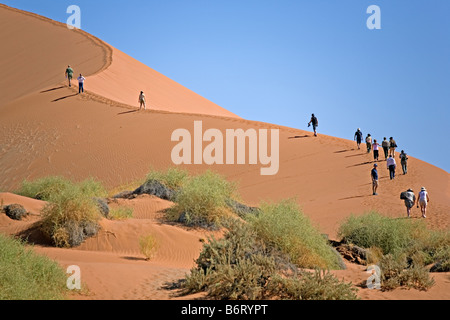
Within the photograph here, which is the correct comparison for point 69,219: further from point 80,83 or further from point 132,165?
point 80,83

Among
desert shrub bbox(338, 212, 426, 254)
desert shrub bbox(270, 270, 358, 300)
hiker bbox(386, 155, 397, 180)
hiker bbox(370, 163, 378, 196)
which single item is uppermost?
hiker bbox(386, 155, 397, 180)

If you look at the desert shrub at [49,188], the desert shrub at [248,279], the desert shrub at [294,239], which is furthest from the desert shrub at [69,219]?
the desert shrub at [49,188]

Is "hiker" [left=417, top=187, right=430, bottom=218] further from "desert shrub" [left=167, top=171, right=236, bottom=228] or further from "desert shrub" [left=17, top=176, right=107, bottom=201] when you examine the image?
"desert shrub" [left=17, top=176, right=107, bottom=201]

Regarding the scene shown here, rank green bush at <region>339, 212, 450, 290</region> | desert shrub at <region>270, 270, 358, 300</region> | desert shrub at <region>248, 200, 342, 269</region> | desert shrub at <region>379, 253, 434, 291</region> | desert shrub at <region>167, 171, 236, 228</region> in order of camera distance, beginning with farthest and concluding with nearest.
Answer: desert shrub at <region>167, 171, 236, 228</region>
desert shrub at <region>248, 200, 342, 269</region>
green bush at <region>339, 212, 450, 290</region>
desert shrub at <region>379, 253, 434, 291</region>
desert shrub at <region>270, 270, 358, 300</region>

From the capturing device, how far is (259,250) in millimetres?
8602

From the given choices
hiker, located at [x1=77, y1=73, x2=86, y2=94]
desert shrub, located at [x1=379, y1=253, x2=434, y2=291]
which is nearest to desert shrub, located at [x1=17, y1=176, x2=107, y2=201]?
desert shrub, located at [x1=379, y1=253, x2=434, y2=291]

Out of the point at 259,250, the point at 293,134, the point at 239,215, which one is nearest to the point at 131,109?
the point at 293,134

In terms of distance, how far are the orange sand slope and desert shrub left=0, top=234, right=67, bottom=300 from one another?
1.84 ft

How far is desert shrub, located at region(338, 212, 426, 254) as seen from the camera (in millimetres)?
13070

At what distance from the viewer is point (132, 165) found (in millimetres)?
23953

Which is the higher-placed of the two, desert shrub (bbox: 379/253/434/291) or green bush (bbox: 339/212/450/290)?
green bush (bbox: 339/212/450/290)

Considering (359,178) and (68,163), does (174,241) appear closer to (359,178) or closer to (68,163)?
(359,178)

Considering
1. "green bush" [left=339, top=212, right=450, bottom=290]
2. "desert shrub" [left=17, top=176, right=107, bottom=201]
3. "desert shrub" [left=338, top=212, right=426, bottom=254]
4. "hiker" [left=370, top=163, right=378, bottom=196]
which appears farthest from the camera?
"hiker" [left=370, top=163, right=378, bottom=196]

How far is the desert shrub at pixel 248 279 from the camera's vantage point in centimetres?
711
